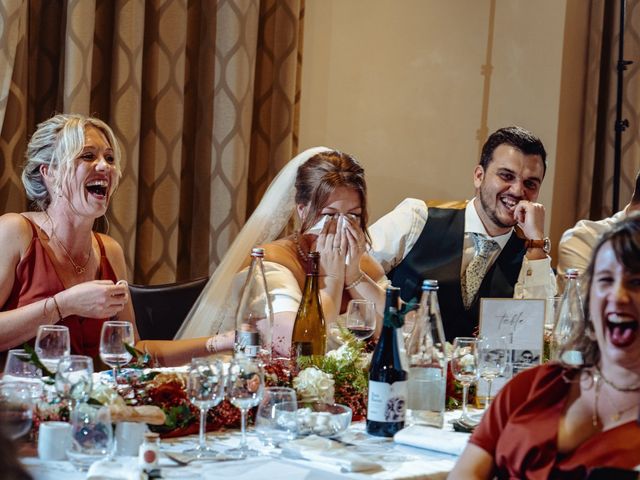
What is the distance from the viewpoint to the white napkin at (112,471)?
1524 mm

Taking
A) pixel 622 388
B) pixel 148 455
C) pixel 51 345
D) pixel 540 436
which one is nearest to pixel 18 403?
pixel 148 455

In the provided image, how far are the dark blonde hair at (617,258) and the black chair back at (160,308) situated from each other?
1.90 m

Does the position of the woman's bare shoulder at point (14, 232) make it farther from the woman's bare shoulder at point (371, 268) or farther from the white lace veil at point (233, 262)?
the woman's bare shoulder at point (371, 268)

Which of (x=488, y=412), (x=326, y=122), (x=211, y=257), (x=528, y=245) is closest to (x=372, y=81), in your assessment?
(x=326, y=122)

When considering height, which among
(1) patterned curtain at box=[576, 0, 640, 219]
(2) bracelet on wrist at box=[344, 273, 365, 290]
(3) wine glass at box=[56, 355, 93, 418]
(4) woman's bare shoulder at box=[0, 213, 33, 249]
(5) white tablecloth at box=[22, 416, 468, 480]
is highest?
(1) patterned curtain at box=[576, 0, 640, 219]

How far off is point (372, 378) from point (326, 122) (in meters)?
2.70

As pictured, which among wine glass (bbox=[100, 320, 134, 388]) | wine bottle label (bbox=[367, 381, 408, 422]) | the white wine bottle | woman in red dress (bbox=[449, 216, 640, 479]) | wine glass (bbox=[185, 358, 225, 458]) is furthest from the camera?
the white wine bottle

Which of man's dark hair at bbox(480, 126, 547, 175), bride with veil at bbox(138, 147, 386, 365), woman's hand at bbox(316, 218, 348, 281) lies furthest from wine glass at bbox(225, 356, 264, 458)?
man's dark hair at bbox(480, 126, 547, 175)

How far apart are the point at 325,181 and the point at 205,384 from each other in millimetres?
1321

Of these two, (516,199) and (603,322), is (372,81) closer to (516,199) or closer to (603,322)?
(516,199)

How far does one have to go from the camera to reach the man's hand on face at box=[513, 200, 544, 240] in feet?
11.1

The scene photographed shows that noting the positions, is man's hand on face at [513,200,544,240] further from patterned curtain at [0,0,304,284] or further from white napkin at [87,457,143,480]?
white napkin at [87,457,143,480]

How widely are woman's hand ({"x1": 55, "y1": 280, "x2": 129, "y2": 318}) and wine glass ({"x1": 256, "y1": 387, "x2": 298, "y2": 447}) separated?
3.15 feet

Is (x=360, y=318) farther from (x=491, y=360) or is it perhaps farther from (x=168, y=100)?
(x=168, y=100)
